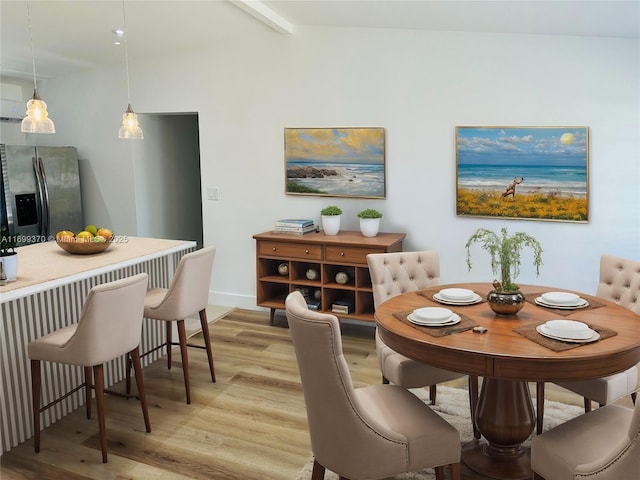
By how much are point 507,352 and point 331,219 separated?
2.79 meters

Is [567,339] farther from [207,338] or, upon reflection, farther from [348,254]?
[348,254]

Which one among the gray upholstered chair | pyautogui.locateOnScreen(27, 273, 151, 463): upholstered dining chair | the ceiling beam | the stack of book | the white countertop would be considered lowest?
the gray upholstered chair

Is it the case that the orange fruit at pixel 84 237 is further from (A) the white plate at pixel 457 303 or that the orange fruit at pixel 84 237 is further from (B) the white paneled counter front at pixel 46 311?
(A) the white plate at pixel 457 303

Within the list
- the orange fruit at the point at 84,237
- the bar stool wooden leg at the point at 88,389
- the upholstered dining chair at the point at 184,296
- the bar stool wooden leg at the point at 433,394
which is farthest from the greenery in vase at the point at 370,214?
the bar stool wooden leg at the point at 88,389

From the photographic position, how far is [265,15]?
4.20 m

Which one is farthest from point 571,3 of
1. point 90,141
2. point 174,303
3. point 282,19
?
point 90,141

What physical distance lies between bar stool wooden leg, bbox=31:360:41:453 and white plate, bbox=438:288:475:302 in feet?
6.93

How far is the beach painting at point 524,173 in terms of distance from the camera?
3996 mm

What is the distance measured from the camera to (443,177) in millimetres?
4457

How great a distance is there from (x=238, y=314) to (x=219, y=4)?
2.75m

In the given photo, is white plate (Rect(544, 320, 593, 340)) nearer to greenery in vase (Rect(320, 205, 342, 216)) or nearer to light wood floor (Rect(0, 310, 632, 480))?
light wood floor (Rect(0, 310, 632, 480))

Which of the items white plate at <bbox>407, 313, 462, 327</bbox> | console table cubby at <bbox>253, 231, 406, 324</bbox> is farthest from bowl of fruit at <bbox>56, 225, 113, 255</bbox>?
white plate at <bbox>407, 313, 462, 327</bbox>

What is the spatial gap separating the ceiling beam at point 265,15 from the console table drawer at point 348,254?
6.14 ft

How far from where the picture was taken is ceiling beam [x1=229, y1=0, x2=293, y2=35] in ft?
12.8
